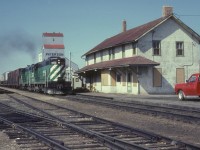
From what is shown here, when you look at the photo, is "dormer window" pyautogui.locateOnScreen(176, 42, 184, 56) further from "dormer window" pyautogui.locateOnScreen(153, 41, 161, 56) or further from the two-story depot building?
"dormer window" pyautogui.locateOnScreen(153, 41, 161, 56)

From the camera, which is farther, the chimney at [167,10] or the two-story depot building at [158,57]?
the chimney at [167,10]

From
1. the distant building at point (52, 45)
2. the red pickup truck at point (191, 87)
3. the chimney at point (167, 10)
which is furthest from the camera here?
the distant building at point (52, 45)

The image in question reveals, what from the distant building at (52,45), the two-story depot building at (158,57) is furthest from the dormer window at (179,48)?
the distant building at (52,45)

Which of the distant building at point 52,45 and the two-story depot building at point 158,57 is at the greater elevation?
the distant building at point 52,45

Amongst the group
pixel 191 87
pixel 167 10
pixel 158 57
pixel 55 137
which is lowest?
pixel 55 137

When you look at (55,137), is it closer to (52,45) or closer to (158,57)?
(158,57)

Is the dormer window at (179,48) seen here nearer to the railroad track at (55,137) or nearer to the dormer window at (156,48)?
the dormer window at (156,48)

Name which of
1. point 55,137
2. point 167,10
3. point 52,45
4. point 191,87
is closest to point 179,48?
point 167,10

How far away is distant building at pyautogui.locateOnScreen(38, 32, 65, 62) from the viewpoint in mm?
98188

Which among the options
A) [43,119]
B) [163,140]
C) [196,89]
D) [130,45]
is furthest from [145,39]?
[163,140]

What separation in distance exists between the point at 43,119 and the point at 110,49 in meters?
30.0

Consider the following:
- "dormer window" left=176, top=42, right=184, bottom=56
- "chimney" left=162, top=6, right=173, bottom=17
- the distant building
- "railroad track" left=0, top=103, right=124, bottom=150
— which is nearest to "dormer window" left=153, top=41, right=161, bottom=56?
"dormer window" left=176, top=42, right=184, bottom=56

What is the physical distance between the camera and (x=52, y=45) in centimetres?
9912

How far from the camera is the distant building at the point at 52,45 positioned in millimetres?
98188
